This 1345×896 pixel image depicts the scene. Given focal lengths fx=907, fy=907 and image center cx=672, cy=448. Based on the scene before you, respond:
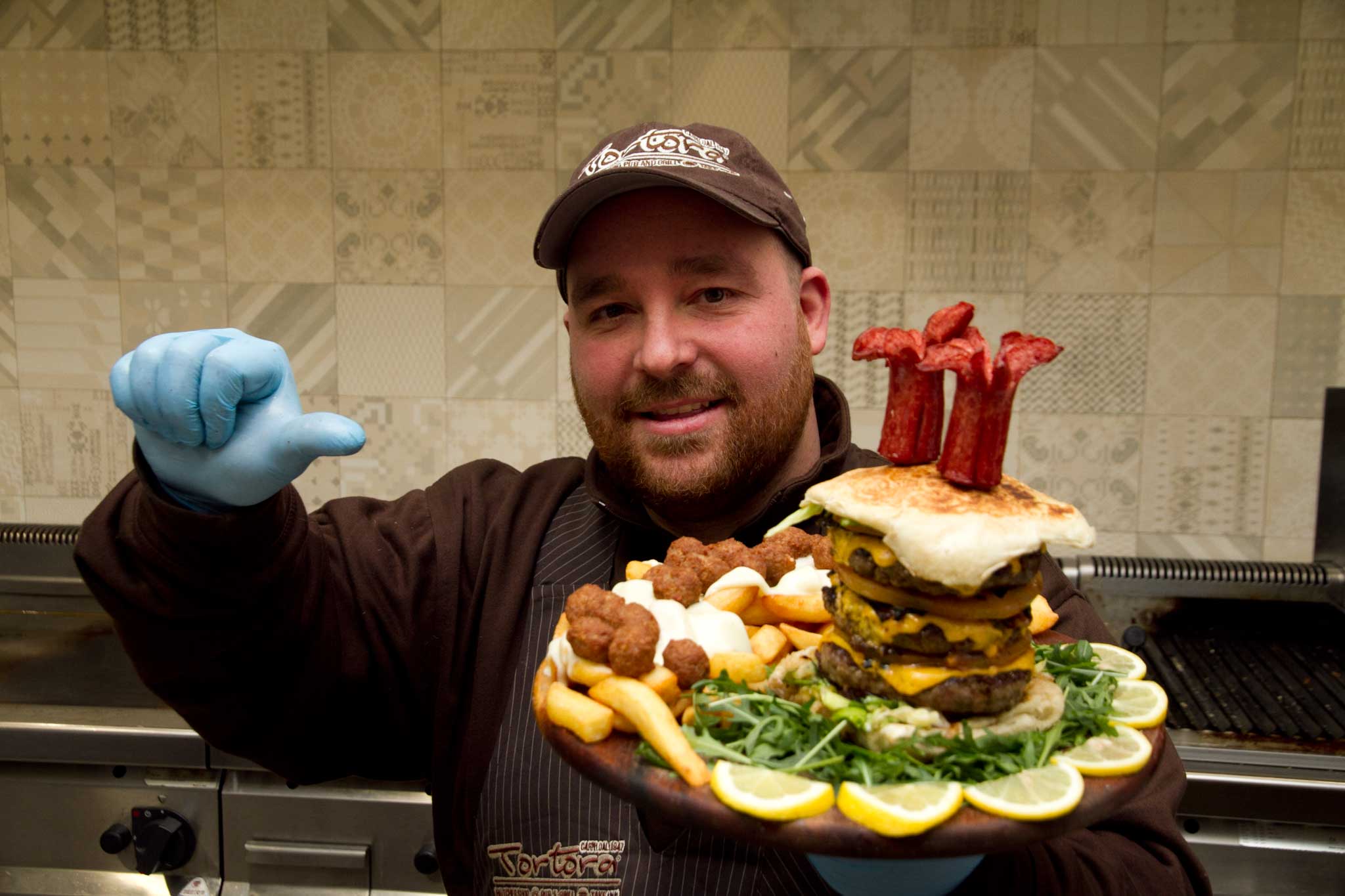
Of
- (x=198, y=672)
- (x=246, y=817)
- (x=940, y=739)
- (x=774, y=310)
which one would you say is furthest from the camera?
(x=246, y=817)

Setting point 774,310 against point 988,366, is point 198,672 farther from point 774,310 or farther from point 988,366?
point 988,366

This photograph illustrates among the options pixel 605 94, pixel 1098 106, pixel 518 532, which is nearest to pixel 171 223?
pixel 605 94

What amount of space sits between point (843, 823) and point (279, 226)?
3.30 meters

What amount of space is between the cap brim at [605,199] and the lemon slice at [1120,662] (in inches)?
37.5

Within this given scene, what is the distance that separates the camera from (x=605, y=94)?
3293 millimetres

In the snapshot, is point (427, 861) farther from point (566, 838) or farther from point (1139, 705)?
point (1139, 705)

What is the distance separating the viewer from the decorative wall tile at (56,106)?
3443 mm

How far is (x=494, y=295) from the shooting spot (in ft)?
11.3

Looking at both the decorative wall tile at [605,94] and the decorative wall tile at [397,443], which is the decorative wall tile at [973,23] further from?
the decorative wall tile at [397,443]

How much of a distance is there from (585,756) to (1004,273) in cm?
278

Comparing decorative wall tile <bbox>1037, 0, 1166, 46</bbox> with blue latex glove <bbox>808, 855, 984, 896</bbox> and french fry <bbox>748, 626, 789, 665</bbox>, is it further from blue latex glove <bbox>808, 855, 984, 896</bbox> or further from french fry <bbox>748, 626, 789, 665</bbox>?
blue latex glove <bbox>808, 855, 984, 896</bbox>

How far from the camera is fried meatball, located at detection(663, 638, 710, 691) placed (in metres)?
1.09

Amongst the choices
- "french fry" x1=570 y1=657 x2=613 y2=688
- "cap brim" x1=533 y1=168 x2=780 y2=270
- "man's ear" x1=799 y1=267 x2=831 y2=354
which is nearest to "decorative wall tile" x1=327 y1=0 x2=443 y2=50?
"cap brim" x1=533 y1=168 x2=780 y2=270

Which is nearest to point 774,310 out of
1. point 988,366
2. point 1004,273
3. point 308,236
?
point 988,366
